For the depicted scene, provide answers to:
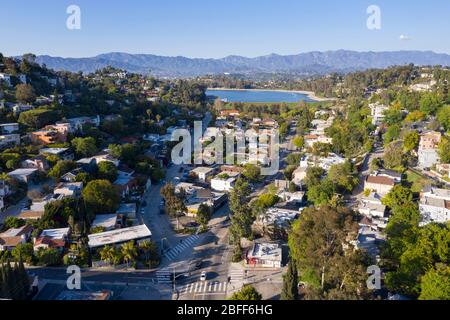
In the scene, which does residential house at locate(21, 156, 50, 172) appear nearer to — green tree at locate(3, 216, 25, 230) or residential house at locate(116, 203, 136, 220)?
green tree at locate(3, 216, 25, 230)

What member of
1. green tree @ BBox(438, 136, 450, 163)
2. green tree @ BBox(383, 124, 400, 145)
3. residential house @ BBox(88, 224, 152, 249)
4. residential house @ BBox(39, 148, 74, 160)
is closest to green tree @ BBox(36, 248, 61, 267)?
residential house @ BBox(88, 224, 152, 249)

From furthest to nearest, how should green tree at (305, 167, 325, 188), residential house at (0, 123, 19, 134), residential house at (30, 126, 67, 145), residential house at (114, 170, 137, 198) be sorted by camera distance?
1. residential house at (30, 126, 67, 145)
2. residential house at (0, 123, 19, 134)
3. green tree at (305, 167, 325, 188)
4. residential house at (114, 170, 137, 198)

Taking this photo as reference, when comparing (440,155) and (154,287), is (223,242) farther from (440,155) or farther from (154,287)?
(440,155)

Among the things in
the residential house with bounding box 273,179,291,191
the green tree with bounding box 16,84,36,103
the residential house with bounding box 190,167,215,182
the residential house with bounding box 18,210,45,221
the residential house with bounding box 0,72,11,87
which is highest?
the residential house with bounding box 0,72,11,87

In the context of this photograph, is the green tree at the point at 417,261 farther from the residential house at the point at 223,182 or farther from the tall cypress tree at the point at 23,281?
the residential house at the point at 223,182

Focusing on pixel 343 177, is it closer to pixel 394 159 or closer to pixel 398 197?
pixel 398 197
